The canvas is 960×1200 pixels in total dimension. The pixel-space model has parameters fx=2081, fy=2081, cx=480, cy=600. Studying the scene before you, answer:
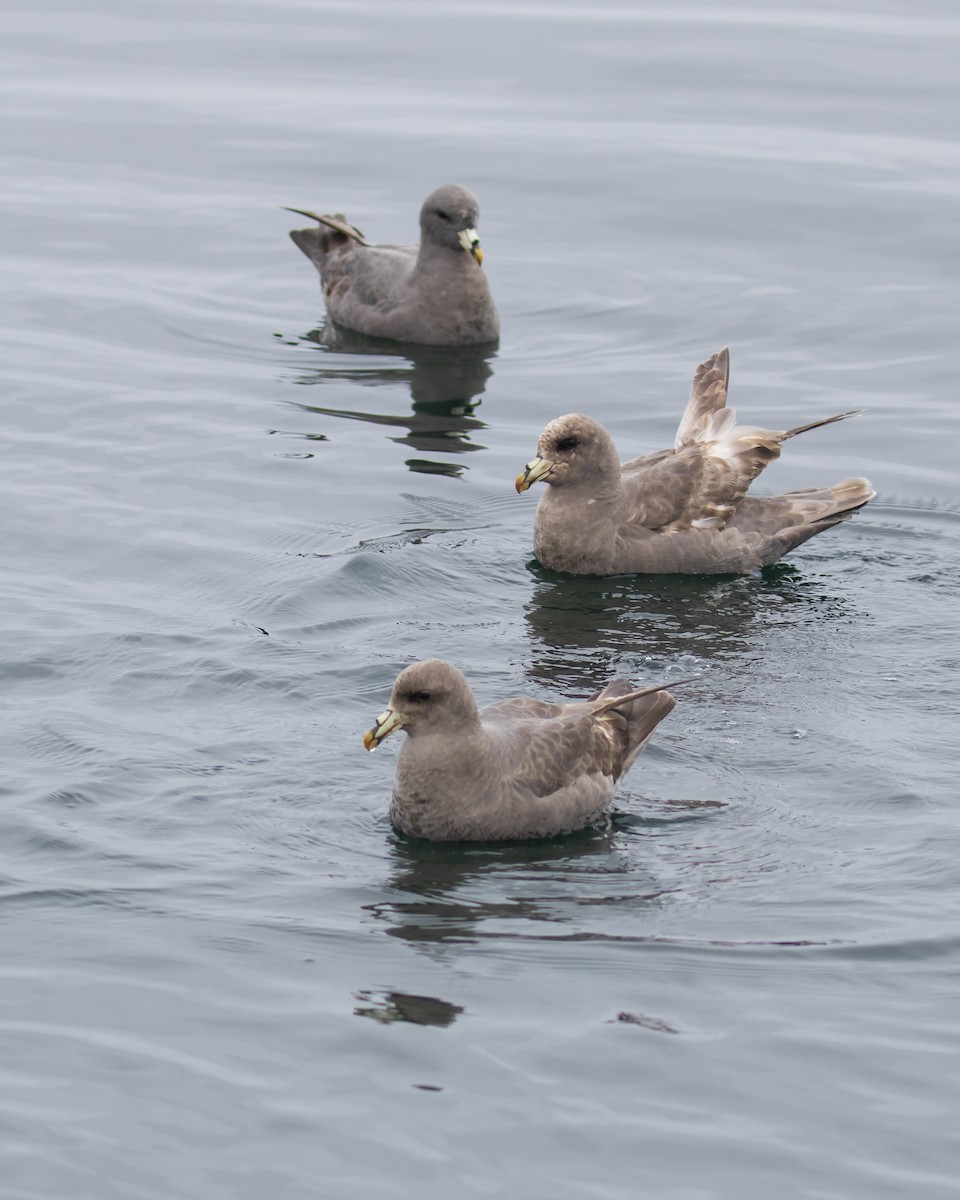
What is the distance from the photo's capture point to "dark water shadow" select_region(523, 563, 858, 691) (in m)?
11.4

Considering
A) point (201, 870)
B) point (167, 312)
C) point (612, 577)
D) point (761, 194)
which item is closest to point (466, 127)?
point (761, 194)

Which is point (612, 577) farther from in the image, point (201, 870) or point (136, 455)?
point (201, 870)

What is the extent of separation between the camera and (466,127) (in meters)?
22.7

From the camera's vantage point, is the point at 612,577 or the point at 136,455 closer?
the point at 612,577

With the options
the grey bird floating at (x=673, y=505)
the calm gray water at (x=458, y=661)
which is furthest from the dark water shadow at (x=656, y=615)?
the grey bird floating at (x=673, y=505)

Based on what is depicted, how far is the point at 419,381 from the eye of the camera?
1658 cm

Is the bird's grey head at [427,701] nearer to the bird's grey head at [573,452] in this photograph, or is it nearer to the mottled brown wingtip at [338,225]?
the bird's grey head at [573,452]

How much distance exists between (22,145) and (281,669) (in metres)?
13.4

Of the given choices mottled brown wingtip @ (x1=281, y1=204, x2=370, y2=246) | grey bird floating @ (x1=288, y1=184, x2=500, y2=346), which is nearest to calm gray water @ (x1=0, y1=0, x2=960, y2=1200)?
grey bird floating @ (x1=288, y1=184, x2=500, y2=346)

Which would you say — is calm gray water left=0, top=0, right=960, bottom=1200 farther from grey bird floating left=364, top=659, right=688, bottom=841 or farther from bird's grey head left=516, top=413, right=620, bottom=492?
bird's grey head left=516, top=413, right=620, bottom=492

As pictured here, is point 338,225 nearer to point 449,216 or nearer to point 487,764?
point 449,216

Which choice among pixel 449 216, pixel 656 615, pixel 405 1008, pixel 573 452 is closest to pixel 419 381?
pixel 449 216

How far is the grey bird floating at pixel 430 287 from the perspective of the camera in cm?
1709

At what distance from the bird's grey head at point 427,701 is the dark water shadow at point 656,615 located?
203 cm
